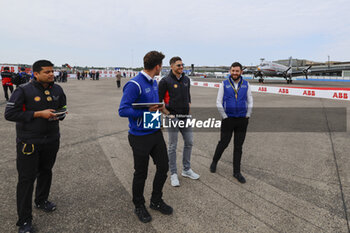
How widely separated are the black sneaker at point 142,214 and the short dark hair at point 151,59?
1.73m

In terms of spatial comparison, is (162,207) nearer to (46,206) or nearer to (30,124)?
(46,206)

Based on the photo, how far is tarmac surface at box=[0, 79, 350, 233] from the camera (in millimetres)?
2514

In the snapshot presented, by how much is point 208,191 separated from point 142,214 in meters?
1.15

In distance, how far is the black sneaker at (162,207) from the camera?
2.70 m

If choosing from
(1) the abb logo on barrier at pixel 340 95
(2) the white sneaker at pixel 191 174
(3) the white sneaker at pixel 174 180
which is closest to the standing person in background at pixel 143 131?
(3) the white sneaker at pixel 174 180

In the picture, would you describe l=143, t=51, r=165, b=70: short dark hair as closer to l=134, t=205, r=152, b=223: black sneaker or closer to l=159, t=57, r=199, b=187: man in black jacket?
l=159, t=57, r=199, b=187: man in black jacket

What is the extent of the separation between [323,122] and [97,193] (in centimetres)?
807

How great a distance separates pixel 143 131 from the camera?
8.17 feet

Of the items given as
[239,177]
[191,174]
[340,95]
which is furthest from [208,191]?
[340,95]

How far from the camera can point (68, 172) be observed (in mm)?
3773

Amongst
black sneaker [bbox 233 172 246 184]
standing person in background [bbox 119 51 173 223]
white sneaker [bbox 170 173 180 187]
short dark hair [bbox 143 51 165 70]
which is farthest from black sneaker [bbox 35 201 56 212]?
black sneaker [bbox 233 172 246 184]

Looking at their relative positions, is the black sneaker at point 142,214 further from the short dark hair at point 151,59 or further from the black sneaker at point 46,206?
the short dark hair at point 151,59

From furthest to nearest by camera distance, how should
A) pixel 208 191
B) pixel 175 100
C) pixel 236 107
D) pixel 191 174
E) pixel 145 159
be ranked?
pixel 191 174, pixel 236 107, pixel 175 100, pixel 208 191, pixel 145 159

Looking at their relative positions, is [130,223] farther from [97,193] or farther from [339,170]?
[339,170]
